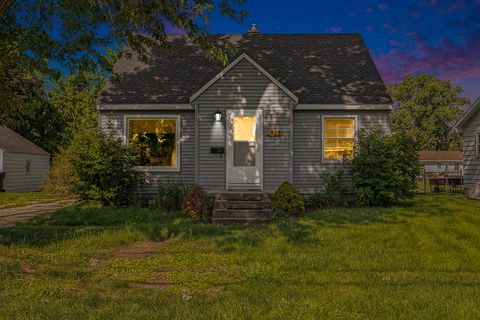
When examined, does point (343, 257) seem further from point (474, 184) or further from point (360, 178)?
point (474, 184)

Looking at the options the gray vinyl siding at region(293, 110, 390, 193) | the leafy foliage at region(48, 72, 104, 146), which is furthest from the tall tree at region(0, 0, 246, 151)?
the leafy foliage at region(48, 72, 104, 146)

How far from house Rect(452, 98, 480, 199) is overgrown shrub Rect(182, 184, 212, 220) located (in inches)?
484

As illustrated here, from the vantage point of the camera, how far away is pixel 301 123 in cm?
1282

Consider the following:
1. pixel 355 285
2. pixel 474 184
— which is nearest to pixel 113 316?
pixel 355 285

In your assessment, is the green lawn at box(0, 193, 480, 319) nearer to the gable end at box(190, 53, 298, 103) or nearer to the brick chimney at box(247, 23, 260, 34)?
the gable end at box(190, 53, 298, 103)

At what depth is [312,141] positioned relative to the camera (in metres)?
12.8

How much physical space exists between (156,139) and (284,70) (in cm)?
598

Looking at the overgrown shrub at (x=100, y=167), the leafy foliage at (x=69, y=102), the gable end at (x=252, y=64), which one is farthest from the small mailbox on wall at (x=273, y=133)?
the leafy foliage at (x=69, y=102)

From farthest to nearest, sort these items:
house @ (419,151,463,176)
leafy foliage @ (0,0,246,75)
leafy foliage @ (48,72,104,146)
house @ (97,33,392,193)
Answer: house @ (419,151,463,176) < leafy foliage @ (48,72,104,146) < house @ (97,33,392,193) < leafy foliage @ (0,0,246,75)

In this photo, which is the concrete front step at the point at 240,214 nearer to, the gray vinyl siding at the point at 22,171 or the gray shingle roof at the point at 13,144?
the gray vinyl siding at the point at 22,171

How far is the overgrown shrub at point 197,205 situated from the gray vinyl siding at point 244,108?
1.95 m

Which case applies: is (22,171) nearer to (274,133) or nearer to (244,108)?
(244,108)

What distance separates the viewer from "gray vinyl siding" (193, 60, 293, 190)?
39.4ft

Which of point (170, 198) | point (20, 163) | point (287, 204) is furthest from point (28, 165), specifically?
point (287, 204)
